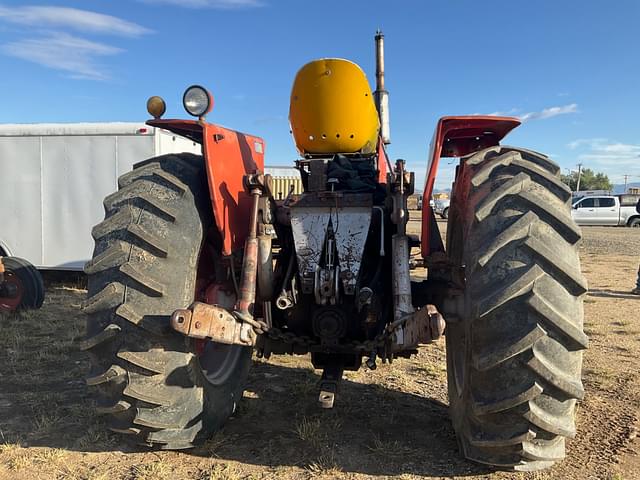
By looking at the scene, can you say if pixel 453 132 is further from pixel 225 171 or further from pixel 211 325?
pixel 211 325

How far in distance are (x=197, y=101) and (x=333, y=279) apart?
56.2 inches

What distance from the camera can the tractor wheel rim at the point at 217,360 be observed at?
3465 millimetres

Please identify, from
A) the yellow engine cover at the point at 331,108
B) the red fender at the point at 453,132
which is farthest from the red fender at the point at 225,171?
the red fender at the point at 453,132

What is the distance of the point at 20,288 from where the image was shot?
7543 mm

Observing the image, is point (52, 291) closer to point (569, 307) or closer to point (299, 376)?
point (299, 376)

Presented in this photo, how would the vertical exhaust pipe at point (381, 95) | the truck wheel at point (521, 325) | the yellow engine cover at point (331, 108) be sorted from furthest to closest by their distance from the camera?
the vertical exhaust pipe at point (381, 95)
the yellow engine cover at point (331, 108)
the truck wheel at point (521, 325)

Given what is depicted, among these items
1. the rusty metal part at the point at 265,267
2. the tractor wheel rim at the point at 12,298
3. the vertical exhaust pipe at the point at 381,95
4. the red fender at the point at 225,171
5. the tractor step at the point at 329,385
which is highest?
the vertical exhaust pipe at the point at 381,95

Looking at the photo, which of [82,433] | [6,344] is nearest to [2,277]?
[6,344]

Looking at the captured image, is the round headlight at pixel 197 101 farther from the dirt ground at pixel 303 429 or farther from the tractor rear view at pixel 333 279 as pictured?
the dirt ground at pixel 303 429

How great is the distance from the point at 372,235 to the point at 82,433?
247 cm

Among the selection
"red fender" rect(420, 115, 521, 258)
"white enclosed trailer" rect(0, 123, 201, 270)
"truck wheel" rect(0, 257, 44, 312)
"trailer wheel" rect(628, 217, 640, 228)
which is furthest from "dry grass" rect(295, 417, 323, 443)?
"trailer wheel" rect(628, 217, 640, 228)

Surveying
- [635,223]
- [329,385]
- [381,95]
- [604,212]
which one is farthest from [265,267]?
[635,223]

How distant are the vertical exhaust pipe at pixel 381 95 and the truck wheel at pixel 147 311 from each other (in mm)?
3017

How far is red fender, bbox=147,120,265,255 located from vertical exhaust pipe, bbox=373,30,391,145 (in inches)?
88.2
